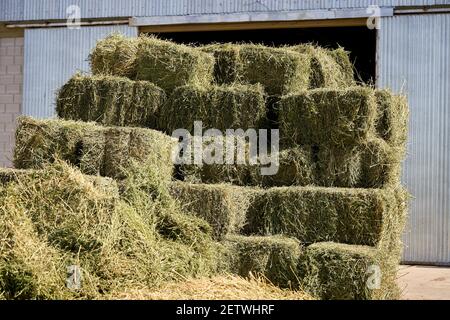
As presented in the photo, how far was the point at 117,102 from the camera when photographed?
25.6 ft

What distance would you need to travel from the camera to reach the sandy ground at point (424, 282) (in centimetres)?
775

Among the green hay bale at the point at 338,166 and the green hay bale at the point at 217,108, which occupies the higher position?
the green hay bale at the point at 217,108

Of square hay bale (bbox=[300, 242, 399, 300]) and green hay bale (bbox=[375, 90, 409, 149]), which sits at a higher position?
green hay bale (bbox=[375, 90, 409, 149])

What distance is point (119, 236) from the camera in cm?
555

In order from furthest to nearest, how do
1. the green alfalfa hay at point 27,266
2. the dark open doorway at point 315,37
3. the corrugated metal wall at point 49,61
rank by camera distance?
1. the dark open doorway at point 315,37
2. the corrugated metal wall at point 49,61
3. the green alfalfa hay at point 27,266

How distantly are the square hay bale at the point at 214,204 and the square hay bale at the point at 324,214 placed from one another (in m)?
0.27

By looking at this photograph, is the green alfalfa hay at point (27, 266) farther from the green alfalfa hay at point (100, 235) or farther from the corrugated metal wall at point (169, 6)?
the corrugated metal wall at point (169, 6)

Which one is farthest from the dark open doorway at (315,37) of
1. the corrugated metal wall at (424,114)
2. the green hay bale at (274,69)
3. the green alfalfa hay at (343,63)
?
the green hay bale at (274,69)

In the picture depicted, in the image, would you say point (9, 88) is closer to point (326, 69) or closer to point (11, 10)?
point (11, 10)

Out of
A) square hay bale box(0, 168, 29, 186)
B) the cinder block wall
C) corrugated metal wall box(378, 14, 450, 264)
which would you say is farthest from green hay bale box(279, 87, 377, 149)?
the cinder block wall

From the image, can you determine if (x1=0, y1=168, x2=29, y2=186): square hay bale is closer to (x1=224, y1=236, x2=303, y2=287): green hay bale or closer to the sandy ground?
(x1=224, y1=236, x2=303, y2=287): green hay bale

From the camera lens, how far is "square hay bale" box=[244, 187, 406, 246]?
260 inches

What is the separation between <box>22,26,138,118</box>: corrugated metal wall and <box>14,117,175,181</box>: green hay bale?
5311mm

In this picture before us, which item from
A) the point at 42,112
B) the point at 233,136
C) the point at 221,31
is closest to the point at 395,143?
the point at 233,136
